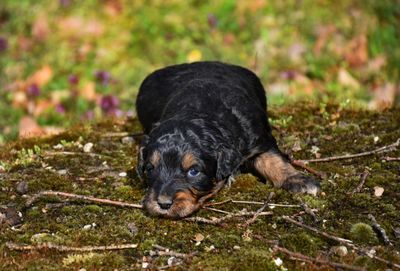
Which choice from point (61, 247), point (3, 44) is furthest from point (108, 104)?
point (61, 247)

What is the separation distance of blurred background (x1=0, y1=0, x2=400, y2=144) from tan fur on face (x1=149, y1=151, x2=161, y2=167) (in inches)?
229

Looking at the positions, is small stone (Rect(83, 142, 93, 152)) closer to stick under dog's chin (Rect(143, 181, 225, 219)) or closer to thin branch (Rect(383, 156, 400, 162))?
stick under dog's chin (Rect(143, 181, 225, 219))

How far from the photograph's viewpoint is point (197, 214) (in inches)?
181

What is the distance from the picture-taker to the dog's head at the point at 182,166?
14.5 feet

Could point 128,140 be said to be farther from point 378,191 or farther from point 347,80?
point 347,80

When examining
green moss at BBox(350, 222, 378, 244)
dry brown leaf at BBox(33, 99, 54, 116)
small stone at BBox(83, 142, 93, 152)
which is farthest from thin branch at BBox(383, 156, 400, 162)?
dry brown leaf at BBox(33, 99, 54, 116)

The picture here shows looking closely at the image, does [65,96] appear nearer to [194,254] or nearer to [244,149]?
[244,149]

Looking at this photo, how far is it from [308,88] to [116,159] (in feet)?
19.4

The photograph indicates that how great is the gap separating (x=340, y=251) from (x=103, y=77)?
804 cm

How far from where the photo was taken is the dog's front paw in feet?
16.0

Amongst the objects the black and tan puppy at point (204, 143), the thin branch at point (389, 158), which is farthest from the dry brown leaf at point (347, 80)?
the thin branch at point (389, 158)

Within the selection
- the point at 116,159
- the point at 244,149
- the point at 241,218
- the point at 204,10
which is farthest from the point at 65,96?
the point at 241,218

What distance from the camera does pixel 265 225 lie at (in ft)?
14.6

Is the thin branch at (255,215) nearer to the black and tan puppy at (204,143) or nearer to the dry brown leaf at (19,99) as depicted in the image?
the black and tan puppy at (204,143)
